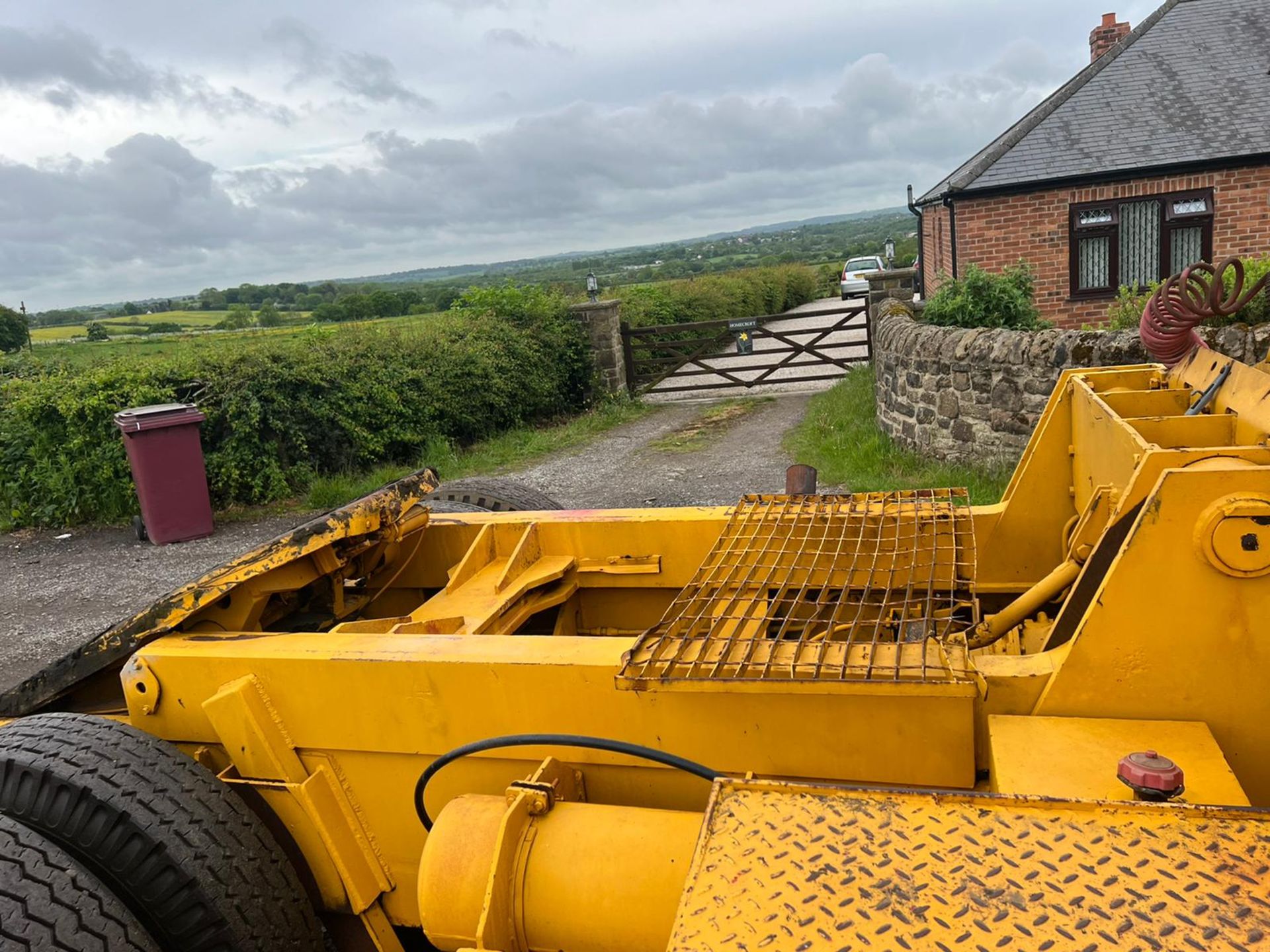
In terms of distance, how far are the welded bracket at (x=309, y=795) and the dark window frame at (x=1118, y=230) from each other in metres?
14.6

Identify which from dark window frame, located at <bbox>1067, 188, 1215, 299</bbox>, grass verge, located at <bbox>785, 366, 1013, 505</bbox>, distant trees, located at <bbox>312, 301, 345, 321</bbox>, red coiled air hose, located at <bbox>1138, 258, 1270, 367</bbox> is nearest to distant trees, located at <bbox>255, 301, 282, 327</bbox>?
Answer: distant trees, located at <bbox>312, 301, 345, 321</bbox>

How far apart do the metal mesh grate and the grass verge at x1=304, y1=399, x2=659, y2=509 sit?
240 inches

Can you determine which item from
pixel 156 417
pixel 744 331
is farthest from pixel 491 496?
pixel 744 331

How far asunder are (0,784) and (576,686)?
143cm

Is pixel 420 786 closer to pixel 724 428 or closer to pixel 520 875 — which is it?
pixel 520 875

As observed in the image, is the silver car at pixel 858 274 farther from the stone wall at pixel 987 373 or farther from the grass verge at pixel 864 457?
the stone wall at pixel 987 373

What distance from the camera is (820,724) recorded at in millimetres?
2062

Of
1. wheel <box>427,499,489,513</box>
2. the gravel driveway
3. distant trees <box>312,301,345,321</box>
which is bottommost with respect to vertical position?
the gravel driveway

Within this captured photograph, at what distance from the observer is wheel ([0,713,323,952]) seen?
225 centimetres

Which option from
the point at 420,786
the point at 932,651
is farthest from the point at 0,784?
the point at 932,651

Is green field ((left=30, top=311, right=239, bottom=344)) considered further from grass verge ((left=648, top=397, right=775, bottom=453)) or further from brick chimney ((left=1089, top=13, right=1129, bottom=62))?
brick chimney ((left=1089, top=13, right=1129, bottom=62))

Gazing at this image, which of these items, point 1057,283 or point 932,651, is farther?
point 1057,283

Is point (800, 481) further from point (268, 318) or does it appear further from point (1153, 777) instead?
point (268, 318)

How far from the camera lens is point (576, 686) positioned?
86.2 inches
